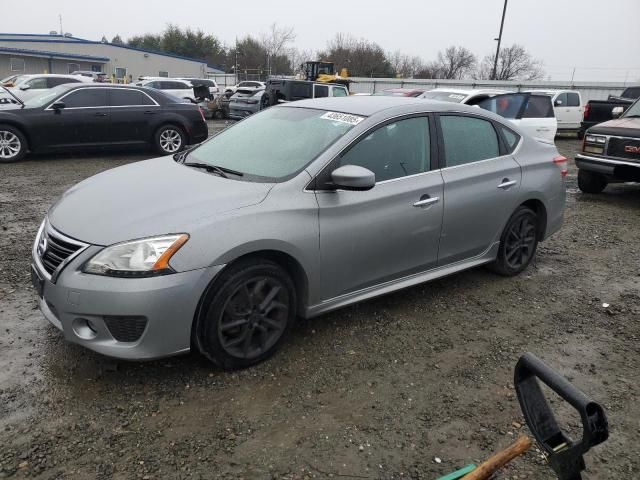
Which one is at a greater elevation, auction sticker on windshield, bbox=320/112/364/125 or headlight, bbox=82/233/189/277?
auction sticker on windshield, bbox=320/112/364/125

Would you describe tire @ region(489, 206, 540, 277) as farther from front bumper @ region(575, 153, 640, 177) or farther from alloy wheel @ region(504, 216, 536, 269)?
front bumper @ region(575, 153, 640, 177)

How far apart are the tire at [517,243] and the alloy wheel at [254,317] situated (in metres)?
2.34

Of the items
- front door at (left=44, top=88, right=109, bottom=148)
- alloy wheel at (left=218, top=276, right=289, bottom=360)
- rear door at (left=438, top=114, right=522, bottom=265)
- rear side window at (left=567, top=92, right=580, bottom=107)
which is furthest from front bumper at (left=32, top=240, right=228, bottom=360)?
rear side window at (left=567, top=92, right=580, bottom=107)

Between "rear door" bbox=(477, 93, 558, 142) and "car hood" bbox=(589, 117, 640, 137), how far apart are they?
1.99 m

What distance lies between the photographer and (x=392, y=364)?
10.9ft

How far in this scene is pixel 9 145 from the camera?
9523 millimetres

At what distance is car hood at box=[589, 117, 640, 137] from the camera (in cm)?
760

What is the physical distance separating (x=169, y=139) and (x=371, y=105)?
811cm

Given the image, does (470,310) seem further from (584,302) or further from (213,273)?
(213,273)

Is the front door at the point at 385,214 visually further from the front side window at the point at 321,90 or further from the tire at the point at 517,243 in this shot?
the front side window at the point at 321,90

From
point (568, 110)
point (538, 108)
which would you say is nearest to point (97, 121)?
point (538, 108)

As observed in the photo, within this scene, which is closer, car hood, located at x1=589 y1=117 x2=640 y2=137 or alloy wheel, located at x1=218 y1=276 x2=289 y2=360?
alloy wheel, located at x1=218 y1=276 x2=289 y2=360

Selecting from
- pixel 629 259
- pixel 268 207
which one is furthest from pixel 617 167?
pixel 268 207

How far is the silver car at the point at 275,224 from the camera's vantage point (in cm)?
276
